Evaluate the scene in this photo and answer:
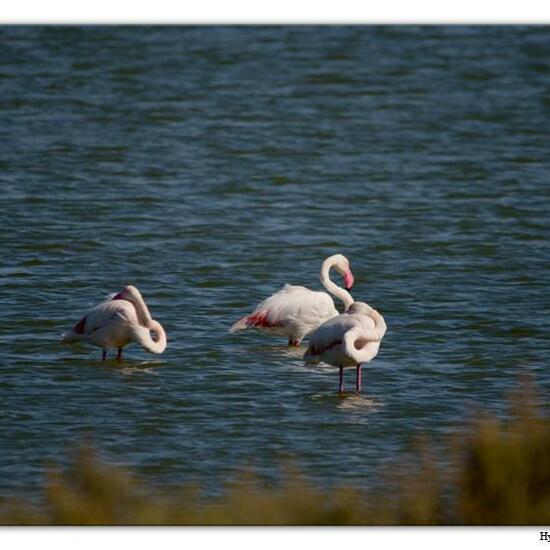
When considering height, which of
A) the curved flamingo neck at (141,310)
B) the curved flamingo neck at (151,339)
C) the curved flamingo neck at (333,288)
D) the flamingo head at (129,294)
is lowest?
the curved flamingo neck at (151,339)

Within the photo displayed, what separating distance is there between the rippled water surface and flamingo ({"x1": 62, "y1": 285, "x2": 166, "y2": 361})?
0.19m

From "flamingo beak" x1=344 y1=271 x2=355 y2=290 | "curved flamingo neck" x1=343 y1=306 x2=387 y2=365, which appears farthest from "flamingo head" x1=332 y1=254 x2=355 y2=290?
"curved flamingo neck" x1=343 y1=306 x2=387 y2=365

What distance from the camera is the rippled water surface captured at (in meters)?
9.08

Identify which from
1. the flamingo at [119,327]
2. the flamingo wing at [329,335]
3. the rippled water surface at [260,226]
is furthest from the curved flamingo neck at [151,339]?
the flamingo wing at [329,335]

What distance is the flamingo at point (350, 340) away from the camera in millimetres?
9461

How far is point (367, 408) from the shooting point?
936cm

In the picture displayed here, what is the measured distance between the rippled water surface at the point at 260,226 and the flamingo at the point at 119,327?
0.61 ft

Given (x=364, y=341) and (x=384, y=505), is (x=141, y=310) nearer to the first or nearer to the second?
(x=364, y=341)

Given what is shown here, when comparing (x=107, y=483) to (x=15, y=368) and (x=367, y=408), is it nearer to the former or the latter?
(x=367, y=408)

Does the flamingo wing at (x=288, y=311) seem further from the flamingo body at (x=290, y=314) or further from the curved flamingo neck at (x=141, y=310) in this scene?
the curved flamingo neck at (x=141, y=310)

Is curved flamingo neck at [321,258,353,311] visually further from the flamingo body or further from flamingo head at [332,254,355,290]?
the flamingo body

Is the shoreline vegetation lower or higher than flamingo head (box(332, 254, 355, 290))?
lower

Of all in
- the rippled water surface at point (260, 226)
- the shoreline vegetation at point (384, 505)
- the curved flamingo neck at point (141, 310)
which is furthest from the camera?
the curved flamingo neck at point (141, 310)

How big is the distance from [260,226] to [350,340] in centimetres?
509
